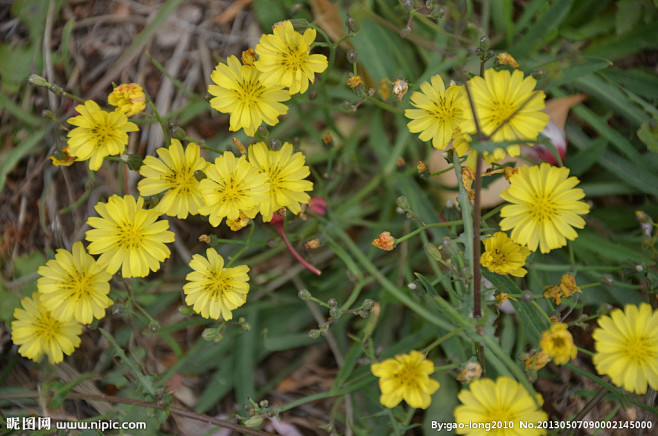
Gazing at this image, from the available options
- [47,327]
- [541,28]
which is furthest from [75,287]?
[541,28]

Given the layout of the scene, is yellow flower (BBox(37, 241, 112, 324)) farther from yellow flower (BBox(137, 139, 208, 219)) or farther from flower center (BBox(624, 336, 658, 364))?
flower center (BBox(624, 336, 658, 364))

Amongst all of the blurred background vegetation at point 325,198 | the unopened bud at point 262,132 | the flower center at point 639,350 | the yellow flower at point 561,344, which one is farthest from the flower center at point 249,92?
the flower center at point 639,350

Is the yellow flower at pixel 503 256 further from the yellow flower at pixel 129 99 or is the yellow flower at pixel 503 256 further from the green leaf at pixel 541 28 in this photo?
the yellow flower at pixel 129 99

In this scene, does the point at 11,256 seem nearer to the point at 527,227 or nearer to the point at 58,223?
the point at 58,223

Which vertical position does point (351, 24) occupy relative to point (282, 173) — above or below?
above

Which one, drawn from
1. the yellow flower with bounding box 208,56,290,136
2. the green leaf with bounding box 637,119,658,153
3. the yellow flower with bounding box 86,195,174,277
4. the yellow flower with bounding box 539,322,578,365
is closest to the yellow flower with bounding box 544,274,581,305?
the yellow flower with bounding box 539,322,578,365

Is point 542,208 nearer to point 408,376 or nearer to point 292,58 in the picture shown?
point 408,376
